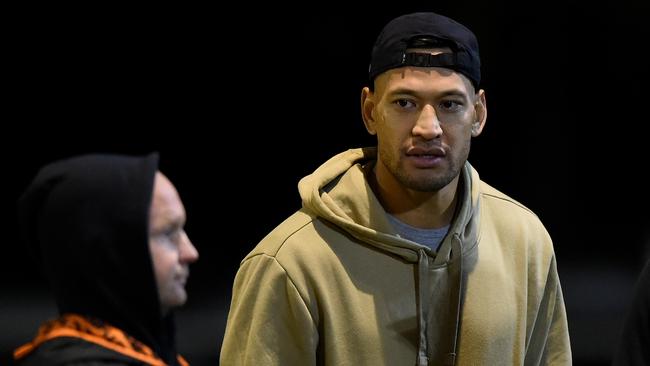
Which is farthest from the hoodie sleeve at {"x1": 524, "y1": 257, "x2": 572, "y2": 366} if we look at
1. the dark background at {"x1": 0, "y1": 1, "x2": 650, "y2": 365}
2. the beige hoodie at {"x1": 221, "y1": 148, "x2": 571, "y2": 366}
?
the dark background at {"x1": 0, "y1": 1, "x2": 650, "y2": 365}

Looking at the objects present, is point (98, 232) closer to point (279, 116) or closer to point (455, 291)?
point (455, 291)

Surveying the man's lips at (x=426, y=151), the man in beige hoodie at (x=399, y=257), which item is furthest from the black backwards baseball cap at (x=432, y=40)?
the man's lips at (x=426, y=151)

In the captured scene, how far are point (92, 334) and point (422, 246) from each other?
39.3 inches

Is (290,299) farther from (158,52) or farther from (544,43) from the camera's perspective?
(544,43)

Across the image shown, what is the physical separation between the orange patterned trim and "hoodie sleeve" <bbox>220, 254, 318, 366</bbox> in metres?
0.77

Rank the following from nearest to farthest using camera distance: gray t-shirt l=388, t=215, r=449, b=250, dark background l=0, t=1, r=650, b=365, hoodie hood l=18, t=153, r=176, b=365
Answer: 1. hoodie hood l=18, t=153, r=176, b=365
2. gray t-shirt l=388, t=215, r=449, b=250
3. dark background l=0, t=1, r=650, b=365

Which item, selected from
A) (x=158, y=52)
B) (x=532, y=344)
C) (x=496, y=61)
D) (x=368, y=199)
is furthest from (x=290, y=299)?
(x=496, y=61)

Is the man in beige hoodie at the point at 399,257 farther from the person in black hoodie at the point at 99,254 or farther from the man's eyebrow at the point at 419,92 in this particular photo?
the person in black hoodie at the point at 99,254

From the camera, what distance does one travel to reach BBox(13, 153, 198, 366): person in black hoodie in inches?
83.3

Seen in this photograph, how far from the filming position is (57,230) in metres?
2.12

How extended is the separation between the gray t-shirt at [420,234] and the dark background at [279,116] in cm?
94

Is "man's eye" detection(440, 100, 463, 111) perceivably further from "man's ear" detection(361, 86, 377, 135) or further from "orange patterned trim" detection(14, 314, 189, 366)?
"orange patterned trim" detection(14, 314, 189, 366)

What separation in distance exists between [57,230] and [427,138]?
1.02 meters

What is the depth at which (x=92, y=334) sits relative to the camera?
2.15 meters
